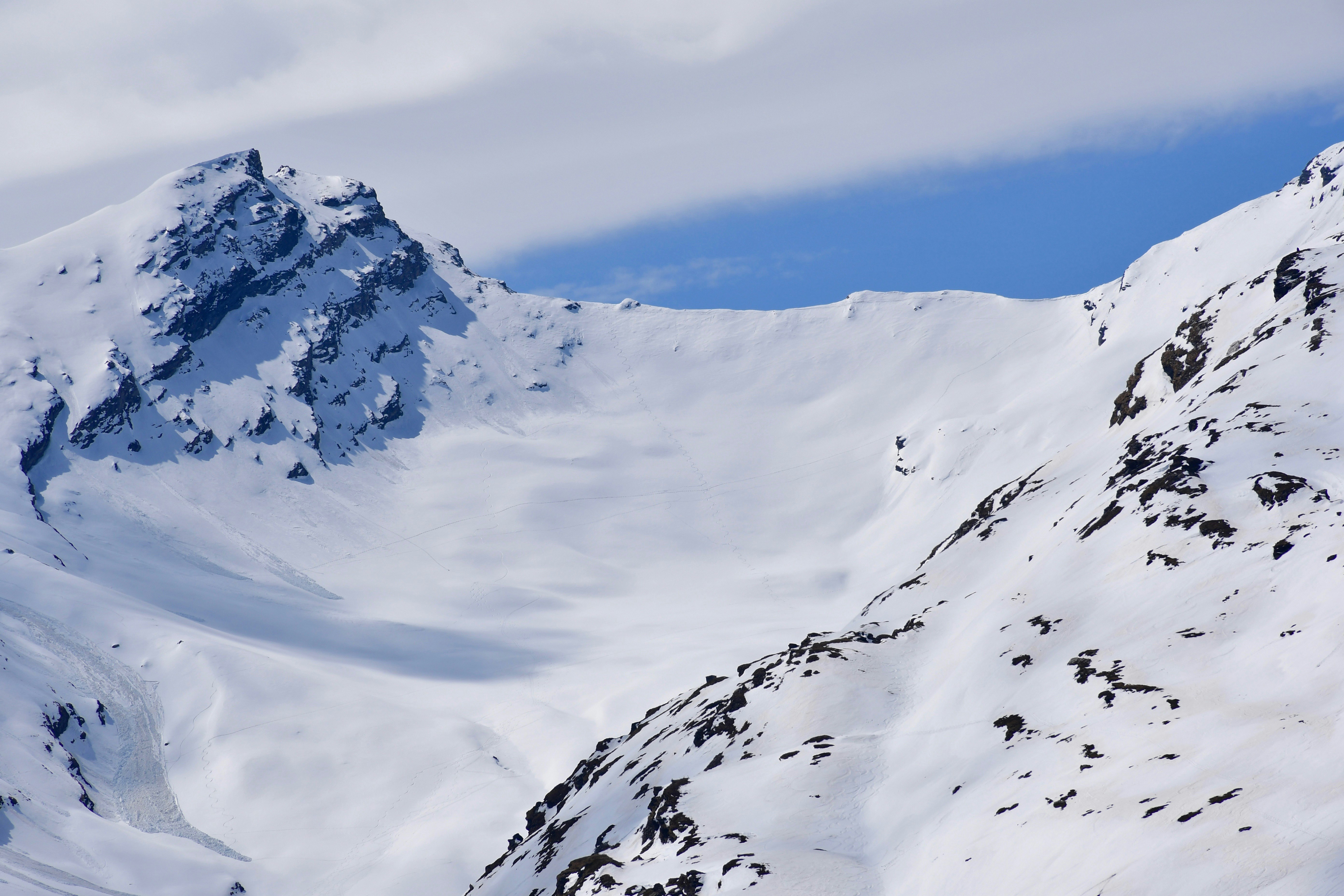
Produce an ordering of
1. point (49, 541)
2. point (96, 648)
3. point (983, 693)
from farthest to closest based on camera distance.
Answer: point (49, 541), point (96, 648), point (983, 693)

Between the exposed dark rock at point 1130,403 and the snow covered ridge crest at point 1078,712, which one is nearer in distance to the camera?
the snow covered ridge crest at point 1078,712

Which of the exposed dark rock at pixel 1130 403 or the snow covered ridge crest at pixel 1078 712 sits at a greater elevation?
the exposed dark rock at pixel 1130 403

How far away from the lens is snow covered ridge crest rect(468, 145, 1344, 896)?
1275 inches

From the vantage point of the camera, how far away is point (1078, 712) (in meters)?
42.8

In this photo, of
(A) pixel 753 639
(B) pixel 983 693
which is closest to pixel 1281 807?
(B) pixel 983 693

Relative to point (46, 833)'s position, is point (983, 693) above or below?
below

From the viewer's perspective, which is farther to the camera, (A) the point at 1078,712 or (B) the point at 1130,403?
(B) the point at 1130,403

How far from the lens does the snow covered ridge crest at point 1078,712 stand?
1275 inches

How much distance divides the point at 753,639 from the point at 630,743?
8709 cm

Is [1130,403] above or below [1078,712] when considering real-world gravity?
above

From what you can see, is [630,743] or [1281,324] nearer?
[1281,324]

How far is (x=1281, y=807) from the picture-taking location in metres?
28.9

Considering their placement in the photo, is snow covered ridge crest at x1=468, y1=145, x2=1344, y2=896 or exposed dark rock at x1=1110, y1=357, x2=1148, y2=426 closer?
snow covered ridge crest at x1=468, y1=145, x2=1344, y2=896

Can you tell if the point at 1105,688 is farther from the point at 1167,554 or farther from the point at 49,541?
the point at 49,541
